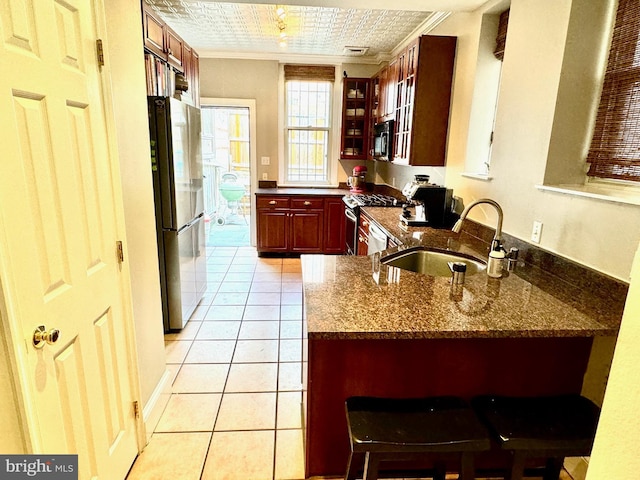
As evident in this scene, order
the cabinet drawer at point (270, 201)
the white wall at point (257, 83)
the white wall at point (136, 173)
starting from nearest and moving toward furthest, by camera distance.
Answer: the white wall at point (136, 173) < the cabinet drawer at point (270, 201) < the white wall at point (257, 83)

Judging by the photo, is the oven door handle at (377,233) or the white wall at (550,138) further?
the oven door handle at (377,233)

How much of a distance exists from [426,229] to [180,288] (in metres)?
2.02

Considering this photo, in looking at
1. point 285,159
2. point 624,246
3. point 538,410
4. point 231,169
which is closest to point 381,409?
point 538,410

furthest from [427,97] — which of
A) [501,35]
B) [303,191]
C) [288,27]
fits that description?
[303,191]

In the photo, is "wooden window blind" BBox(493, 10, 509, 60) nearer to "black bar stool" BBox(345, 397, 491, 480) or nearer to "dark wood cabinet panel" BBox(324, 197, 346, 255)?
"black bar stool" BBox(345, 397, 491, 480)

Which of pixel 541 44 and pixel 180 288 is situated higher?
pixel 541 44

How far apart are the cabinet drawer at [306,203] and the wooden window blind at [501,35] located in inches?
106

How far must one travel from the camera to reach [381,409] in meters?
Result: 1.31

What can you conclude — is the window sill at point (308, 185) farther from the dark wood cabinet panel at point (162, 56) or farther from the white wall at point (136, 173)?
the white wall at point (136, 173)

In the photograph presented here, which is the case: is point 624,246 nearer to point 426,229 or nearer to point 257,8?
point 426,229

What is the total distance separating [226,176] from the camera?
6.93m

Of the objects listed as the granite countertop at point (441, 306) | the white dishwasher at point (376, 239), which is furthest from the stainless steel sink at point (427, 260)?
the white dishwasher at point (376, 239)

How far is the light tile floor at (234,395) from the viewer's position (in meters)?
1.78

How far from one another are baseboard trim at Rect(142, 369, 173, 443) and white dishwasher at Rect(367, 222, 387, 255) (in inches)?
65.4
